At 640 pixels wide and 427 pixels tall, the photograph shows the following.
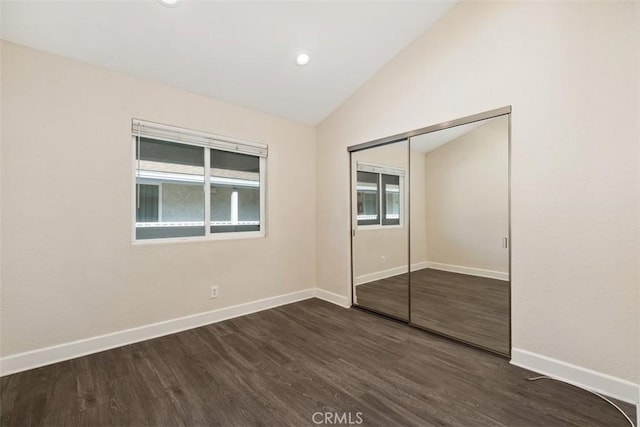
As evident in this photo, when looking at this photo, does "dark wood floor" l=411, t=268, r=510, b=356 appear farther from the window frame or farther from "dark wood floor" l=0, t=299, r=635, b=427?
the window frame

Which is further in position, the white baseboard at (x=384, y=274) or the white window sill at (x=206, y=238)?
the white baseboard at (x=384, y=274)

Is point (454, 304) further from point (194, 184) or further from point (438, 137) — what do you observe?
point (194, 184)

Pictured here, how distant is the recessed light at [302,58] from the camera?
2.74 meters

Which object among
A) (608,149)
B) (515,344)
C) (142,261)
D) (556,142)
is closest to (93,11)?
(142,261)

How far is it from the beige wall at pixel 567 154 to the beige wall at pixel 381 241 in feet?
2.32

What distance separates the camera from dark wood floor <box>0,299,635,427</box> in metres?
1.64

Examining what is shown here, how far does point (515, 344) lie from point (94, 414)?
2.96 m

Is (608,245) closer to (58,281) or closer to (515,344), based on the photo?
(515,344)

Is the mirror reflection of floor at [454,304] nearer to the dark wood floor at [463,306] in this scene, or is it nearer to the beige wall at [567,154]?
the dark wood floor at [463,306]

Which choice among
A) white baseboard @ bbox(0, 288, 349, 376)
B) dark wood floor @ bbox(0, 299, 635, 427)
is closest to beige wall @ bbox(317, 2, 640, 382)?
dark wood floor @ bbox(0, 299, 635, 427)

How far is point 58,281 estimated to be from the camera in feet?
7.39

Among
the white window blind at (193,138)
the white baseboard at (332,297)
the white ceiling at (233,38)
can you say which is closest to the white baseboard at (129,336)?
the white baseboard at (332,297)

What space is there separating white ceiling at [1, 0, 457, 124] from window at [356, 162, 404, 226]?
3.68ft

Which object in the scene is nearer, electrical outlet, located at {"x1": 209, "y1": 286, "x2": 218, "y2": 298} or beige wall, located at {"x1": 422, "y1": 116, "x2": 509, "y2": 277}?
beige wall, located at {"x1": 422, "y1": 116, "x2": 509, "y2": 277}
